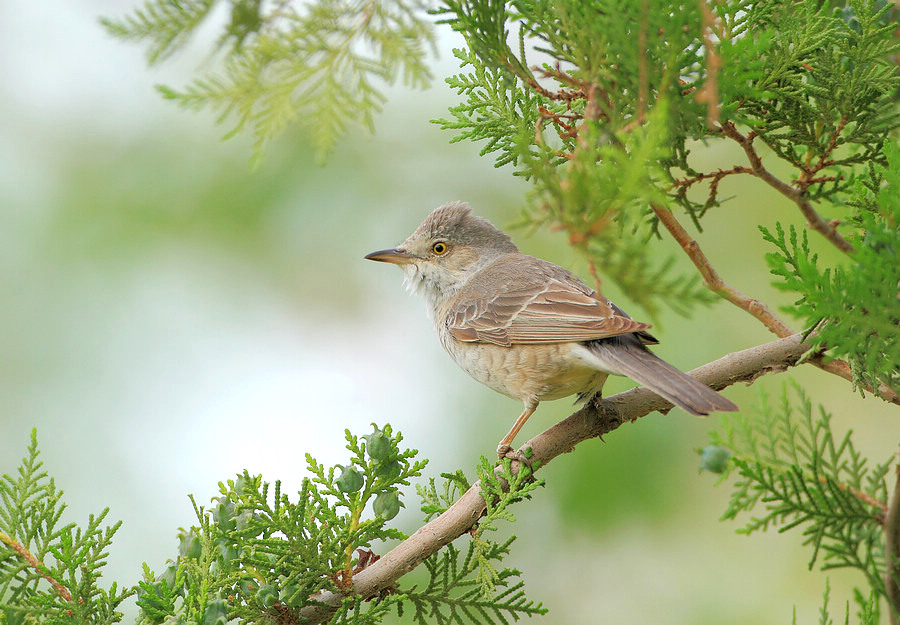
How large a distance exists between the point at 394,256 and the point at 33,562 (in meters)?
2.62

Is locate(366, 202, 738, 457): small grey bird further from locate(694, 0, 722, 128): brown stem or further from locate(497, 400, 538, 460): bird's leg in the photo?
locate(694, 0, 722, 128): brown stem

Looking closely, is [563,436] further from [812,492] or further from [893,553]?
[893,553]

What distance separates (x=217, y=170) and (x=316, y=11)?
2289 millimetres

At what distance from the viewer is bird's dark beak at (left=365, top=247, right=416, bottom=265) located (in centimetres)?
463

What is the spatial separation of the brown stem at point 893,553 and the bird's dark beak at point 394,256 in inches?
118

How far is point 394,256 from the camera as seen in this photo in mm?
4680

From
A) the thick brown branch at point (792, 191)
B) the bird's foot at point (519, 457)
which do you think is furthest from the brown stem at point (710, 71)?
the bird's foot at point (519, 457)

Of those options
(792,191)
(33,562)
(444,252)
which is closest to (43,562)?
(33,562)

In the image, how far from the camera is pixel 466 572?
2670 mm

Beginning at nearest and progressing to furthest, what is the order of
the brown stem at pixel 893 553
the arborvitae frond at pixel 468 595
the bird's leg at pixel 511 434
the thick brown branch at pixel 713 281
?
the brown stem at pixel 893 553 < the arborvitae frond at pixel 468 595 < the thick brown branch at pixel 713 281 < the bird's leg at pixel 511 434

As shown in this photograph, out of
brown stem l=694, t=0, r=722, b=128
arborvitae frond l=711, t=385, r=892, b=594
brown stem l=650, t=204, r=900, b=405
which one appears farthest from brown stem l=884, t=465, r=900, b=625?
brown stem l=694, t=0, r=722, b=128

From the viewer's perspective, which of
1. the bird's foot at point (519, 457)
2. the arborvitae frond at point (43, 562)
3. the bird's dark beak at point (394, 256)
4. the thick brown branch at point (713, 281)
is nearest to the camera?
the arborvitae frond at point (43, 562)

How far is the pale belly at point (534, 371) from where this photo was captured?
3.52m

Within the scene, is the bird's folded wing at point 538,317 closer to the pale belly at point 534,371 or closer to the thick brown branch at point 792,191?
the pale belly at point 534,371
